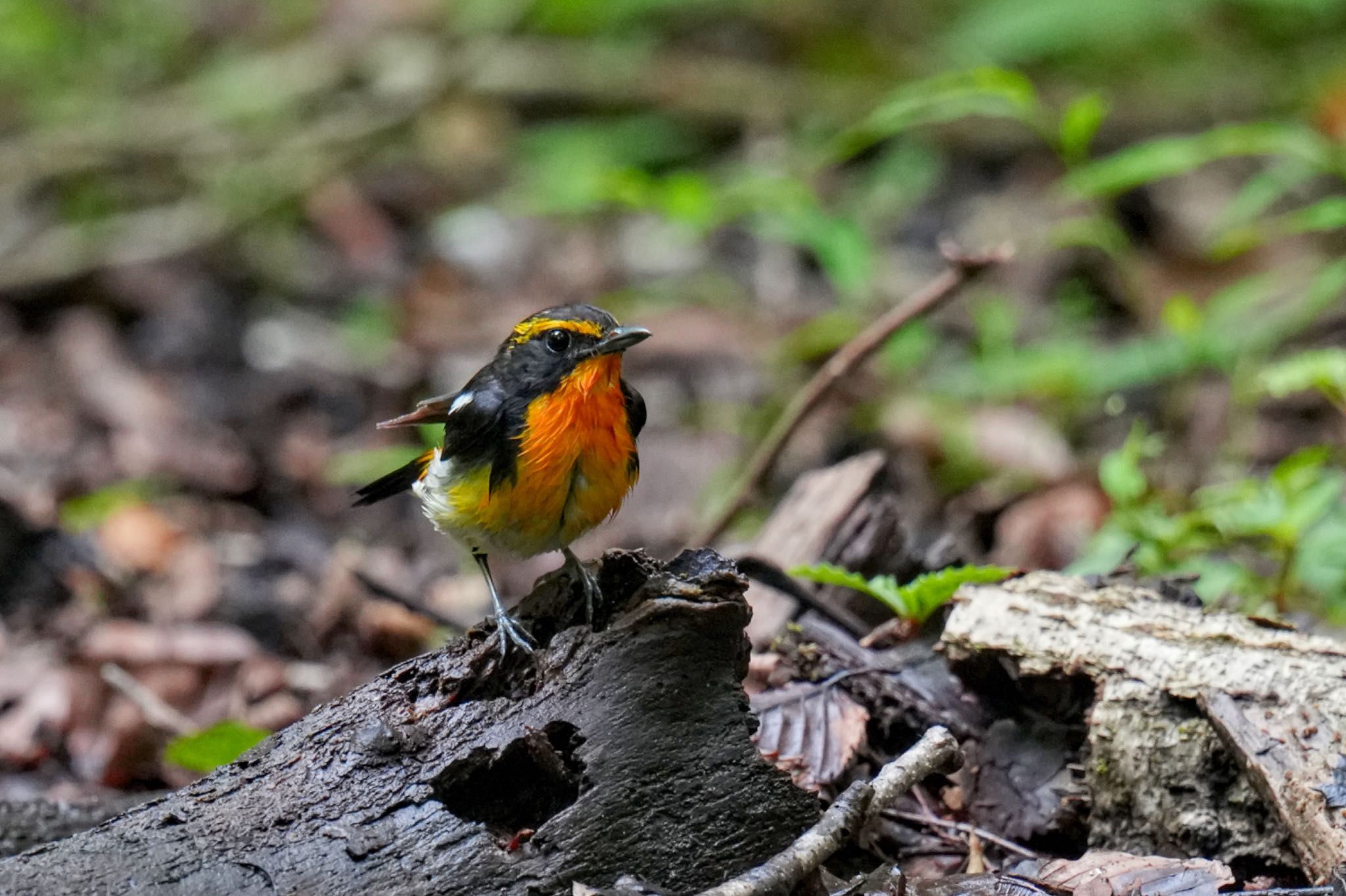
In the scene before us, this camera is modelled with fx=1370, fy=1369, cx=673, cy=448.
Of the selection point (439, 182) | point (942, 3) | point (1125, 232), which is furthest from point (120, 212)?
point (1125, 232)

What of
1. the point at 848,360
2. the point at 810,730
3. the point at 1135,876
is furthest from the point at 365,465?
the point at 1135,876

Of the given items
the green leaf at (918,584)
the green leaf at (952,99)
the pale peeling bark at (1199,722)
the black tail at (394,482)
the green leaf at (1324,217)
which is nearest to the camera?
the pale peeling bark at (1199,722)

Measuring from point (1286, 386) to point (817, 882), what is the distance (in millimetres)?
2428

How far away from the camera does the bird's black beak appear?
3.86 meters

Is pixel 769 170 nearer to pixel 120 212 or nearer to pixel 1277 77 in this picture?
pixel 1277 77

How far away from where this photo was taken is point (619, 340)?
3.89m

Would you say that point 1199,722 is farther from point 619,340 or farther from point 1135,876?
point 619,340

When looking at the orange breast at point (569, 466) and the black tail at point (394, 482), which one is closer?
the orange breast at point (569, 466)

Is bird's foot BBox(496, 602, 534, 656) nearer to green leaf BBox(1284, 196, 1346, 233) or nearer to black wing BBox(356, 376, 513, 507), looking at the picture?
black wing BBox(356, 376, 513, 507)

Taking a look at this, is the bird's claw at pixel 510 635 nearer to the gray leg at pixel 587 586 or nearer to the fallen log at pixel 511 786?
the fallen log at pixel 511 786

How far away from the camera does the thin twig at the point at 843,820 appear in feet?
8.93

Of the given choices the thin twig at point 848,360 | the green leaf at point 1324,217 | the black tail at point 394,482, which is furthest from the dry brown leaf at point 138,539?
the green leaf at point 1324,217

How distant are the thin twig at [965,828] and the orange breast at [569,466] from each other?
117 centimetres

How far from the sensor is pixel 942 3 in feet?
38.5
